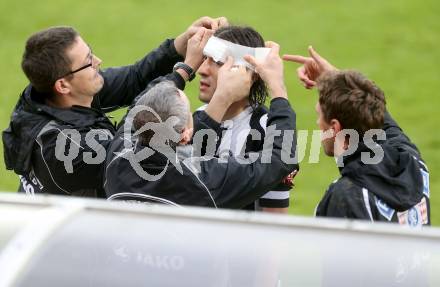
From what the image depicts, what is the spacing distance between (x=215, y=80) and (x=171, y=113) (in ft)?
2.33

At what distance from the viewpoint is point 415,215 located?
3.82 meters

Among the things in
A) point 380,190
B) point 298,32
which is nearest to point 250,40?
point 380,190

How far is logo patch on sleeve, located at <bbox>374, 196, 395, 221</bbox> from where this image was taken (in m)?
3.66

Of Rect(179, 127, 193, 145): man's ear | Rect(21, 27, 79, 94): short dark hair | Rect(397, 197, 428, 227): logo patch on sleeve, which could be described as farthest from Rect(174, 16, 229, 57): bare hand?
Rect(397, 197, 428, 227): logo patch on sleeve

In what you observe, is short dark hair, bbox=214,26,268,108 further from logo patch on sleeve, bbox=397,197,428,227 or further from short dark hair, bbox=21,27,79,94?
logo patch on sleeve, bbox=397,197,428,227

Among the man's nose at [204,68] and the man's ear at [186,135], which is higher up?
the man's nose at [204,68]

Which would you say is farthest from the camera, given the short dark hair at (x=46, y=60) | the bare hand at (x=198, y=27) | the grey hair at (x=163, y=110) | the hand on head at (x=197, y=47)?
the bare hand at (x=198, y=27)

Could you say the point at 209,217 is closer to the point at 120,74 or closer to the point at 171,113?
the point at 171,113

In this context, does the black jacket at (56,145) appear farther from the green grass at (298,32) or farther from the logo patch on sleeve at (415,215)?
the green grass at (298,32)

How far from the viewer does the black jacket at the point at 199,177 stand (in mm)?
3775

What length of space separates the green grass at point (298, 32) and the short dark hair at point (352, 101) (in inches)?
207

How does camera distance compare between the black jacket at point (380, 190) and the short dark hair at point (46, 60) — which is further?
the short dark hair at point (46, 60)

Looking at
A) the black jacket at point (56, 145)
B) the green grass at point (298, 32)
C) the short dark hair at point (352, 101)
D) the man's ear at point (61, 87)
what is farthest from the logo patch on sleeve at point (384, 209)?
the green grass at point (298, 32)

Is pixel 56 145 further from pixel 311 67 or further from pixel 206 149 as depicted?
pixel 311 67
